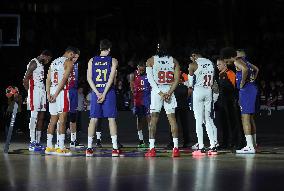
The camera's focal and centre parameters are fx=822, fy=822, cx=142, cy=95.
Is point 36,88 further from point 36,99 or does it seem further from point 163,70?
point 163,70

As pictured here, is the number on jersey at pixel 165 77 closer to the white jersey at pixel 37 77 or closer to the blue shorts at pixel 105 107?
the blue shorts at pixel 105 107

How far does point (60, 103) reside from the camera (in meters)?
16.9

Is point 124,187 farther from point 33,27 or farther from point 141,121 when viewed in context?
point 33,27

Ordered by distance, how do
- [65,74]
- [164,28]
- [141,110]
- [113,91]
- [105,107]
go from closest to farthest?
[105,107]
[113,91]
[65,74]
[141,110]
[164,28]

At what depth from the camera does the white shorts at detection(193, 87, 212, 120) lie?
1708cm

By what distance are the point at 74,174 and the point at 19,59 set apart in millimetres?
20224

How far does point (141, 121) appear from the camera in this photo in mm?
20047

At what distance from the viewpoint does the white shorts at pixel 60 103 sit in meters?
16.8

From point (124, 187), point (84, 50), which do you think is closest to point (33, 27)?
point (84, 50)

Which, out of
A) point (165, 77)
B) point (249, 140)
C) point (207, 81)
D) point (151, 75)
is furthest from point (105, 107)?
point (249, 140)

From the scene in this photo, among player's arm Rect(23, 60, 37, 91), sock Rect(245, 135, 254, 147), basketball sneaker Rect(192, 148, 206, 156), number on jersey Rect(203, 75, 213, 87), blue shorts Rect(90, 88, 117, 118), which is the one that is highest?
player's arm Rect(23, 60, 37, 91)

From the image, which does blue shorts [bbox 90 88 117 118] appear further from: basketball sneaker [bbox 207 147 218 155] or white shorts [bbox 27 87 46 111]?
basketball sneaker [bbox 207 147 218 155]

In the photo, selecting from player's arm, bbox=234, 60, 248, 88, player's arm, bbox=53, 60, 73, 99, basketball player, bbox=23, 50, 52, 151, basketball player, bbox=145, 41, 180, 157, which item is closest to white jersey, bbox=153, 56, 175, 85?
basketball player, bbox=145, 41, 180, 157

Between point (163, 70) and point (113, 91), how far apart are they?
1.09m
